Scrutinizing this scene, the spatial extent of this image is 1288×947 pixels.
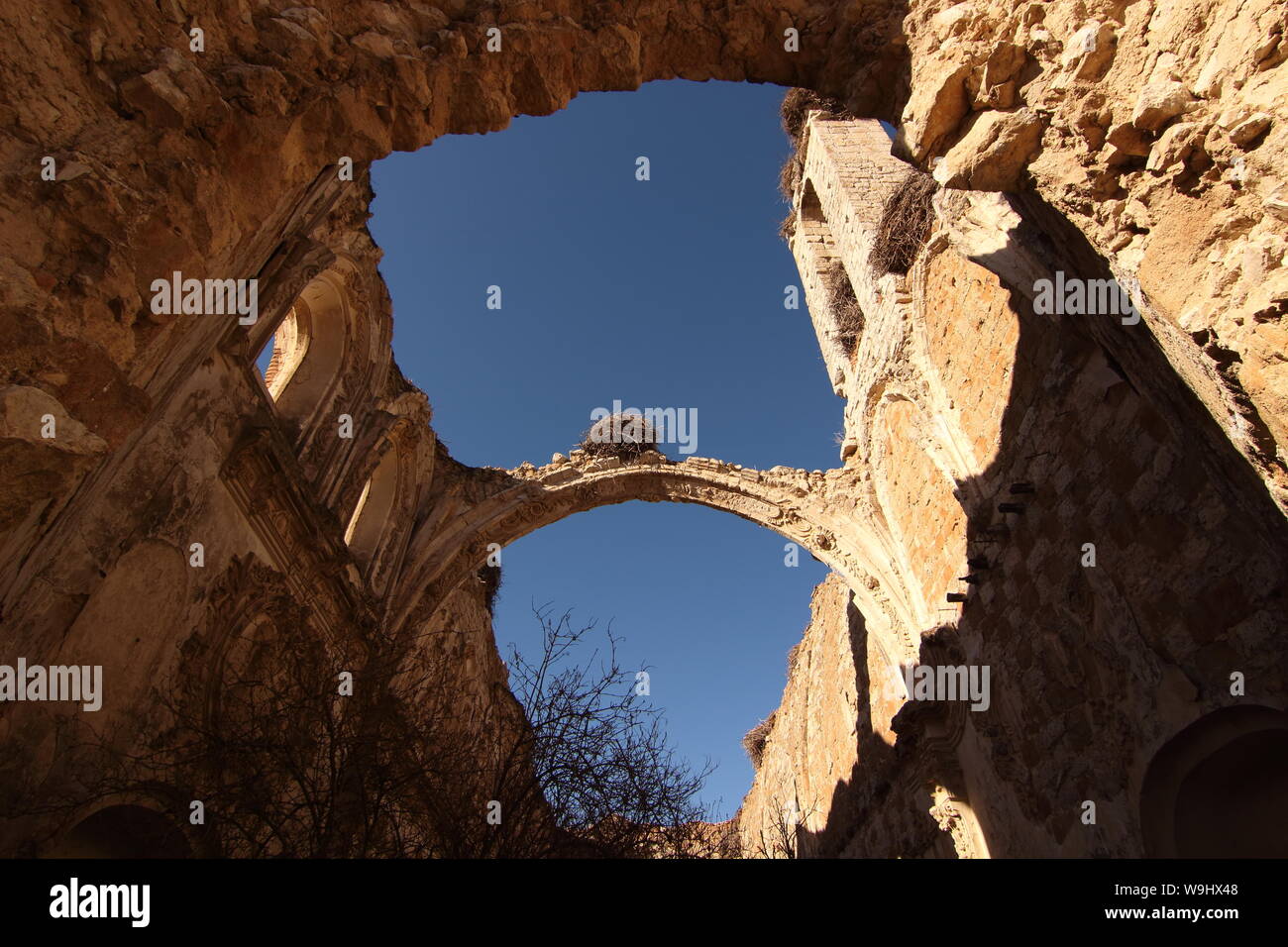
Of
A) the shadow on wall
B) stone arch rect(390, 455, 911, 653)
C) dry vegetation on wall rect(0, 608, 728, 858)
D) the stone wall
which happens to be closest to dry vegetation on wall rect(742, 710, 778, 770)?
the stone wall

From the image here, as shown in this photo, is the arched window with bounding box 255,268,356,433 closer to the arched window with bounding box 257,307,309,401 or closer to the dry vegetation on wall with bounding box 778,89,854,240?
the arched window with bounding box 257,307,309,401

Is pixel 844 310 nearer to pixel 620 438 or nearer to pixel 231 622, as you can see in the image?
pixel 620 438

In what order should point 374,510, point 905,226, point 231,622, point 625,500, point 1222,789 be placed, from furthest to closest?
point 625,500 → point 374,510 → point 905,226 → point 231,622 → point 1222,789

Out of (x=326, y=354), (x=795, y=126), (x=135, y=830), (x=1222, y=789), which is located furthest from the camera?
(x=795, y=126)

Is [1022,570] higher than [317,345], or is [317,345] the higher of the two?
[317,345]

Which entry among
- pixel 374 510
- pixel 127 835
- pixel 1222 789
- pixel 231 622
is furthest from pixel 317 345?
pixel 1222 789

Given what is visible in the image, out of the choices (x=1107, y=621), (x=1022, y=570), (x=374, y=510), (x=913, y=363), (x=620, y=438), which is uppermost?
(x=620, y=438)

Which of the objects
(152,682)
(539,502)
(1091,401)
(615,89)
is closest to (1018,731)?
Result: (1091,401)
